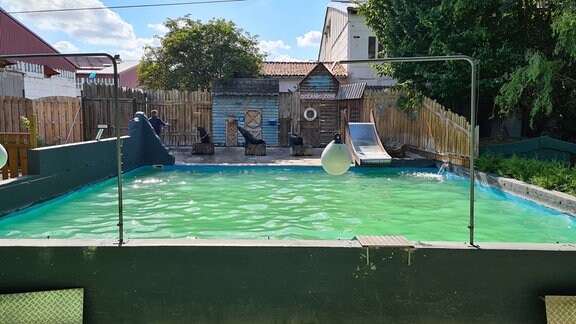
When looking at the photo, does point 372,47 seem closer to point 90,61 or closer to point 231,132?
point 231,132

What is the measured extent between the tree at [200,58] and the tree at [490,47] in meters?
10.7

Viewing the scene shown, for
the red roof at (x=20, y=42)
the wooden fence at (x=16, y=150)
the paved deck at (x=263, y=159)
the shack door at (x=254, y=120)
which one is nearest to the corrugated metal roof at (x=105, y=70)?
the red roof at (x=20, y=42)

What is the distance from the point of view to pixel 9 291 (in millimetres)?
3225

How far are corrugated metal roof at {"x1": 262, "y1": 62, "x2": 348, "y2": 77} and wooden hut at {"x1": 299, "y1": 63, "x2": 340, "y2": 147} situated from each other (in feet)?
18.4

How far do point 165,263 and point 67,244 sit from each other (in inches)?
28.3

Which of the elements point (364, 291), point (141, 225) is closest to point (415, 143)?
point (141, 225)

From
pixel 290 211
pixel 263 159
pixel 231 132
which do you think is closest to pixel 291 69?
pixel 231 132

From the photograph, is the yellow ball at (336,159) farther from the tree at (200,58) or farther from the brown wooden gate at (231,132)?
the tree at (200,58)

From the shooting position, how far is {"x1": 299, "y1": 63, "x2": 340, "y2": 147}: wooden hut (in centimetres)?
1803

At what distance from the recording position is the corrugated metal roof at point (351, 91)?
666 inches

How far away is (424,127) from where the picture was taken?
13703mm

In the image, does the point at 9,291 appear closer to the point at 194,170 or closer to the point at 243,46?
the point at 194,170

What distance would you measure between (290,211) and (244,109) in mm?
11413

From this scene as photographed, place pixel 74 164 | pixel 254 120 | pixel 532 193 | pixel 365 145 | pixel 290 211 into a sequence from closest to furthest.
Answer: pixel 290 211
pixel 532 193
pixel 74 164
pixel 365 145
pixel 254 120
